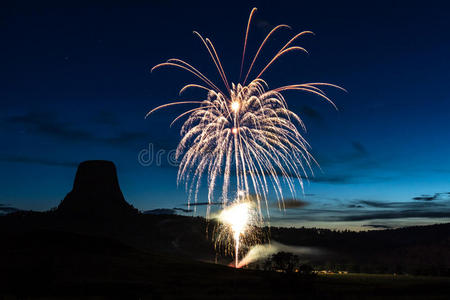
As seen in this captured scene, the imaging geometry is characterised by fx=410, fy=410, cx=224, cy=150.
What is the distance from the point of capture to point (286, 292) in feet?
186

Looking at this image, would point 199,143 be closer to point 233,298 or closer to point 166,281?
point 233,298

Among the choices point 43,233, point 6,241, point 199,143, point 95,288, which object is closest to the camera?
point 199,143

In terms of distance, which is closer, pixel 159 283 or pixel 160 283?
pixel 159 283

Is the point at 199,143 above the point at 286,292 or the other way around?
above

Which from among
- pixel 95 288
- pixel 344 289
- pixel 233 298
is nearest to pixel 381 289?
pixel 344 289

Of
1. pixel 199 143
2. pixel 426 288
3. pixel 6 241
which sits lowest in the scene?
pixel 426 288

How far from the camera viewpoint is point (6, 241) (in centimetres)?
12006

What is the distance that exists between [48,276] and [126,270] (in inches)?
875

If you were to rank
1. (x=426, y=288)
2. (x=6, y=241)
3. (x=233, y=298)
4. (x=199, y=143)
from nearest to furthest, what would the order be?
(x=233, y=298), (x=199, y=143), (x=426, y=288), (x=6, y=241)

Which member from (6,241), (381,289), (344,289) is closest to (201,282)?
(344,289)

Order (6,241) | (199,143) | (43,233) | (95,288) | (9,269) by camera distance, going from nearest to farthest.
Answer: (199,143) < (95,288) < (9,269) < (6,241) < (43,233)

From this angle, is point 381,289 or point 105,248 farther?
point 105,248

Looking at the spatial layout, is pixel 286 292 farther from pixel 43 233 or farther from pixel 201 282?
pixel 43 233

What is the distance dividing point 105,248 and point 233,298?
8195cm
